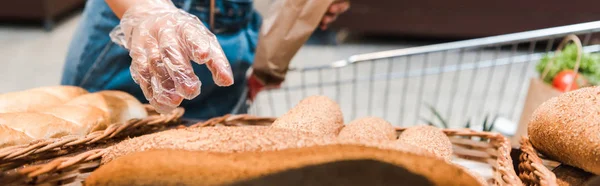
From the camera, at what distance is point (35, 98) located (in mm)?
814

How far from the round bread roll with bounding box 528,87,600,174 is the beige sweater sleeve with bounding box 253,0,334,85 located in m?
0.54

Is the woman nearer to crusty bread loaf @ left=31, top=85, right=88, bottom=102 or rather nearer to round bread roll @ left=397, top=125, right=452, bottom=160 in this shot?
crusty bread loaf @ left=31, top=85, right=88, bottom=102

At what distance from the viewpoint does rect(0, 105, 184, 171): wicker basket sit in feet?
1.97

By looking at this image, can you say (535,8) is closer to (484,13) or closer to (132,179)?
(484,13)

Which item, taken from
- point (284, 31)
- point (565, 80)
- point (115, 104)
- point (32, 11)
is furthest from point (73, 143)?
point (32, 11)

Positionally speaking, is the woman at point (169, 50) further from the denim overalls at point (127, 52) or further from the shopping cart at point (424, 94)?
the shopping cart at point (424, 94)

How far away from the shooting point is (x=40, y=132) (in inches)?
26.9

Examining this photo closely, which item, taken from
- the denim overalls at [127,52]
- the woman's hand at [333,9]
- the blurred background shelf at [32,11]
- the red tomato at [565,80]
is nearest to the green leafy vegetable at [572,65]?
the red tomato at [565,80]

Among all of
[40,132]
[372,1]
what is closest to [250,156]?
[40,132]

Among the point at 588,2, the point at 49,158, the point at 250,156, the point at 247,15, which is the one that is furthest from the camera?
the point at 588,2

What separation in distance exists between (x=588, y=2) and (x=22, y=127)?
126 inches

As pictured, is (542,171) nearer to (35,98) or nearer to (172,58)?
(172,58)

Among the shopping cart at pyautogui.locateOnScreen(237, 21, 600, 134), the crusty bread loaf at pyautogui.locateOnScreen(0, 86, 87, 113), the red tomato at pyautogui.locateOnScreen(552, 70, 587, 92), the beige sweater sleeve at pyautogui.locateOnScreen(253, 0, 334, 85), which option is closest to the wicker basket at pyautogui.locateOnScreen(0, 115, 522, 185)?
the crusty bread loaf at pyautogui.locateOnScreen(0, 86, 87, 113)

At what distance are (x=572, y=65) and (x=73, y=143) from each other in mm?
1381
